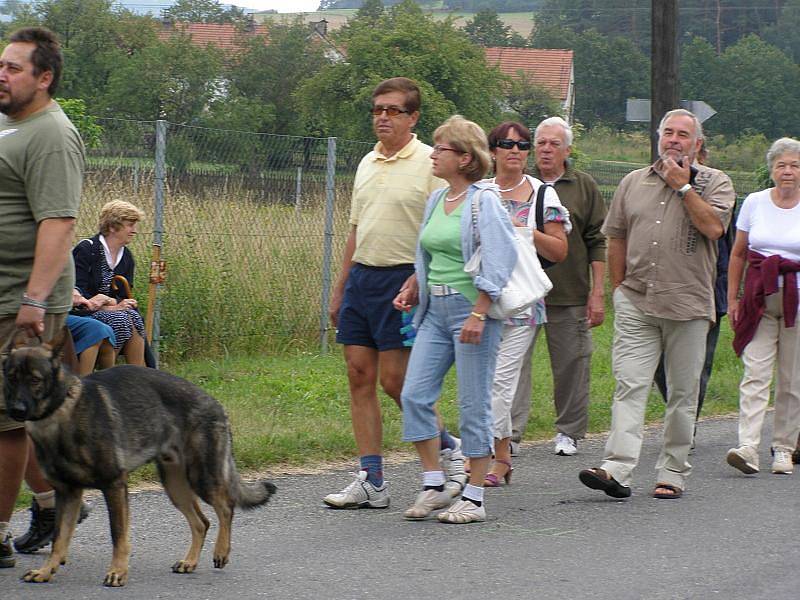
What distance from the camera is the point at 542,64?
70.4 meters

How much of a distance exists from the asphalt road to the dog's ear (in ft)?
2.98

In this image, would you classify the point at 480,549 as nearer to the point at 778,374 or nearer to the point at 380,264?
the point at 380,264

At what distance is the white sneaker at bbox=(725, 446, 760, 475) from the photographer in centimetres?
802

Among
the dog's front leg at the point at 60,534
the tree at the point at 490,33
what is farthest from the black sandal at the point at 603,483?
the tree at the point at 490,33

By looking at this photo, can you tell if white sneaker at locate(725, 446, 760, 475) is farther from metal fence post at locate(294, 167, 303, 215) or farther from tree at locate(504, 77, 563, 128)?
tree at locate(504, 77, 563, 128)

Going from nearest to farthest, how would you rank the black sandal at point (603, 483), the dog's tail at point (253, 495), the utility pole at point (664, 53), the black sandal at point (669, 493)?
the dog's tail at point (253, 495) < the black sandal at point (603, 483) < the black sandal at point (669, 493) < the utility pole at point (664, 53)

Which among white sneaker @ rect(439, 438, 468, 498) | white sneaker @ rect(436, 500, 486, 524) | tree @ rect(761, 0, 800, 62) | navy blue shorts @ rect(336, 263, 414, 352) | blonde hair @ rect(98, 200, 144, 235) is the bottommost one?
white sneaker @ rect(436, 500, 486, 524)

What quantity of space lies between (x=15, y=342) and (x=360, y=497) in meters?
2.30

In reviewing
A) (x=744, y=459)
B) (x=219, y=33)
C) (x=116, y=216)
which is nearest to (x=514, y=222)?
(x=744, y=459)

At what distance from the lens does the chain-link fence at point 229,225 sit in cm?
1053

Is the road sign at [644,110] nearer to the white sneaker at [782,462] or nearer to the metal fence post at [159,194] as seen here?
the metal fence post at [159,194]

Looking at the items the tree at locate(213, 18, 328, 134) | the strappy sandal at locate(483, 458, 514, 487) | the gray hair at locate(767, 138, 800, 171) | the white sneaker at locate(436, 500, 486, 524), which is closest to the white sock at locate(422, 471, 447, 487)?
the white sneaker at locate(436, 500, 486, 524)

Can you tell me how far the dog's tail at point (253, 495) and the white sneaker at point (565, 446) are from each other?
3.43 m

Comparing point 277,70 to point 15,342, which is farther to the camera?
point 277,70
